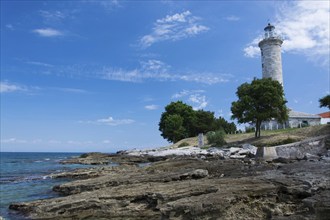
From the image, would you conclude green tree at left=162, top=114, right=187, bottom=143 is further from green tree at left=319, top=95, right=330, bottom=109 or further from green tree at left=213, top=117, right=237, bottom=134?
green tree at left=319, top=95, right=330, bottom=109

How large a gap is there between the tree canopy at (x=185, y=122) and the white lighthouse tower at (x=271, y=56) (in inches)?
876

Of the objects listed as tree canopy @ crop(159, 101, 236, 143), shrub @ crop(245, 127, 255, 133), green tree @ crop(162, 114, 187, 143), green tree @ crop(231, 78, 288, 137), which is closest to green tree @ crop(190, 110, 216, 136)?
tree canopy @ crop(159, 101, 236, 143)

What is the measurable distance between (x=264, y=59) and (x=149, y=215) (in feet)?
188

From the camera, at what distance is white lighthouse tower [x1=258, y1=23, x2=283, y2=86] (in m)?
61.7

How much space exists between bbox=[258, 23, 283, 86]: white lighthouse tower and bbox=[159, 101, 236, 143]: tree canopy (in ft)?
73.0

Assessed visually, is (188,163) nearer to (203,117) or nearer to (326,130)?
(326,130)

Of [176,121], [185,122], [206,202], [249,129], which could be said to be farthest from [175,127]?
[206,202]

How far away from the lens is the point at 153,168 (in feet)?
71.7

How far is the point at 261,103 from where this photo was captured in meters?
47.1

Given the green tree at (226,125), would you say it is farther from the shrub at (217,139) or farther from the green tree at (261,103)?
the green tree at (261,103)

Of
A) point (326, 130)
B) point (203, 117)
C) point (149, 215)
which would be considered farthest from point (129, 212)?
point (203, 117)

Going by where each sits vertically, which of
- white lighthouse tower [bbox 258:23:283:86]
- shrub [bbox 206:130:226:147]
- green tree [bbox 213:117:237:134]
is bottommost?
shrub [bbox 206:130:226:147]

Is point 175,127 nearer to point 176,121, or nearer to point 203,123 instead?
point 176,121

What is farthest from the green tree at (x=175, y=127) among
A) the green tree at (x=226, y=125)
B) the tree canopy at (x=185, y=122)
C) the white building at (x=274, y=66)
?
the white building at (x=274, y=66)
